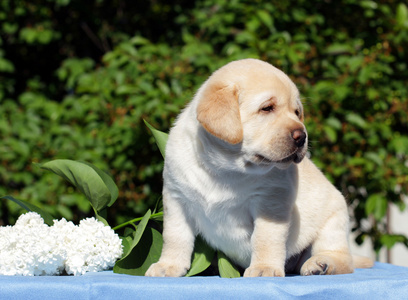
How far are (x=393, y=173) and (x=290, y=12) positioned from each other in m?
1.63

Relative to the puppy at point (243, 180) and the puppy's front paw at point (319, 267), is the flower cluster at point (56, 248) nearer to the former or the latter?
the puppy at point (243, 180)

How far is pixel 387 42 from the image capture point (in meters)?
4.34

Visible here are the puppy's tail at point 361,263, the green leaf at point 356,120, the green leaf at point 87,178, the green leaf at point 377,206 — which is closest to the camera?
the green leaf at point 87,178

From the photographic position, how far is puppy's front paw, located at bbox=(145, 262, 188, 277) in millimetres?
2295

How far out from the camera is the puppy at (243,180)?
89.0 inches

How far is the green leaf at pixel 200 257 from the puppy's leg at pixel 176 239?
1.6 inches

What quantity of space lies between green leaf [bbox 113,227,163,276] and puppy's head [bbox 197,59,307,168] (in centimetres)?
66

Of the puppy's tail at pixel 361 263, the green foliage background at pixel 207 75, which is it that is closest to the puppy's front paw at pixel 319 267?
the puppy's tail at pixel 361 263

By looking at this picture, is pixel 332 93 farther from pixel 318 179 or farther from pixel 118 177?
pixel 118 177

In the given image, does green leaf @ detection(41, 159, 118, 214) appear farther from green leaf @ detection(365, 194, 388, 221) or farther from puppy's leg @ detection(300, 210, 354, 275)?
green leaf @ detection(365, 194, 388, 221)

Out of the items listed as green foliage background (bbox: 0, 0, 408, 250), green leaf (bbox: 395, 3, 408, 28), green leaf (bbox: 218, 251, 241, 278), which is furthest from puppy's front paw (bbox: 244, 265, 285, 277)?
green leaf (bbox: 395, 3, 408, 28)

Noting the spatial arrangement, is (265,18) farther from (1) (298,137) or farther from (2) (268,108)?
(1) (298,137)

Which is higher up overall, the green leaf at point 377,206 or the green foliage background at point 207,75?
the green foliage background at point 207,75

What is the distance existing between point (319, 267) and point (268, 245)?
0.29m
